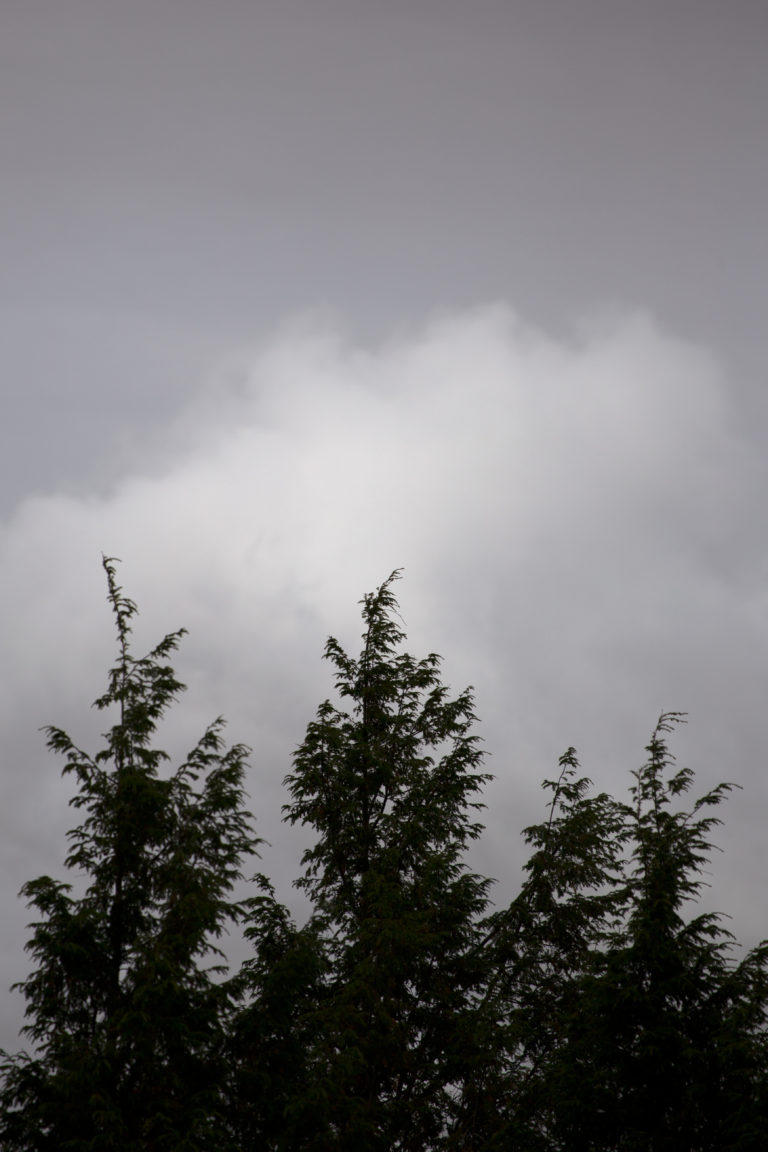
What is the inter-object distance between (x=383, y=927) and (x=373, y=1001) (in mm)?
1276

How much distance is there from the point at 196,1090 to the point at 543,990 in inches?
340

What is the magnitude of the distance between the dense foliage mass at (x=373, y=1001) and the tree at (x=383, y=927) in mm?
71

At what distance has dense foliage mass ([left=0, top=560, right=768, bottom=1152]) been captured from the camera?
15.2 m

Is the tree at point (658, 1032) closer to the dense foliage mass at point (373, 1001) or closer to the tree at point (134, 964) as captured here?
the dense foliage mass at point (373, 1001)

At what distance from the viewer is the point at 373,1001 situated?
18.8 m

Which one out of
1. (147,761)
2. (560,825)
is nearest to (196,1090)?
(147,761)

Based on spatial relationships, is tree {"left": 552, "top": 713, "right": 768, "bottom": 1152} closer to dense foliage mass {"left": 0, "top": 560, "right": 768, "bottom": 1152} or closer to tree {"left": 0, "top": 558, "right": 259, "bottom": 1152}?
dense foliage mass {"left": 0, "top": 560, "right": 768, "bottom": 1152}

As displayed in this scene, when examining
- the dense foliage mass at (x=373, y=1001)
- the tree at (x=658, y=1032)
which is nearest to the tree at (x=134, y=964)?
the dense foliage mass at (x=373, y=1001)

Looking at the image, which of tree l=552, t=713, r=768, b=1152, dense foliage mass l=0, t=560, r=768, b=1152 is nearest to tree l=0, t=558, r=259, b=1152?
dense foliage mass l=0, t=560, r=768, b=1152

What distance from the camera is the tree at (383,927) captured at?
1770cm

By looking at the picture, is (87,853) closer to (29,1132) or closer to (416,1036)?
(29,1132)

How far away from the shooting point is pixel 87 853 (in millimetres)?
16359

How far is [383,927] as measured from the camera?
770 inches

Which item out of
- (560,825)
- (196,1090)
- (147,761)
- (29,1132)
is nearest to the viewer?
(29,1132)
